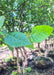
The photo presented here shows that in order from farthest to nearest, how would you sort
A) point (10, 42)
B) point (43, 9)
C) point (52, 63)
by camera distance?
1. point (52, 63)
2. point (43, 9)
3. point (10, 42)

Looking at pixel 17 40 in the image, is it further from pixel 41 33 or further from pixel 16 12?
pixel 16 12

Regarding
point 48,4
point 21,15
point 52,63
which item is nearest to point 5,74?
point 52,63

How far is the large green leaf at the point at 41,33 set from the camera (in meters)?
0.18

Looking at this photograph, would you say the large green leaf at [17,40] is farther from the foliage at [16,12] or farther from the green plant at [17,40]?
the foliage at [16,12]

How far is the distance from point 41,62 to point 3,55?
1.22 meters

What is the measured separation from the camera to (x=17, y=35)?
185mm

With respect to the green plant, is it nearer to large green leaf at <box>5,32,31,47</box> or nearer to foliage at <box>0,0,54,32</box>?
large green leaf at <box>5,32,31,47</box>

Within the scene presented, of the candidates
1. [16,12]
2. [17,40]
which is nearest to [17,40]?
[17,40]

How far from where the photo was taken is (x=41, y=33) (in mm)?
186

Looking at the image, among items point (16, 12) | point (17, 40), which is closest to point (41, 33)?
point (17, 40)

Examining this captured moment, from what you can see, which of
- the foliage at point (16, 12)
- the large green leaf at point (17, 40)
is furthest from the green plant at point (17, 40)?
the foliage at point (16, 12)

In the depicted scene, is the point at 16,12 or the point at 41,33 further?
the point at 16,12

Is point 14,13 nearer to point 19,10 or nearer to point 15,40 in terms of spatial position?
point 19,10

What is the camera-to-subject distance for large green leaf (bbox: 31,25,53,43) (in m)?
0.18
